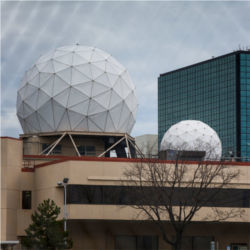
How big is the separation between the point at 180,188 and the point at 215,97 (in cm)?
11982

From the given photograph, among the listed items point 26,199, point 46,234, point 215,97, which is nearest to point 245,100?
point 215,97

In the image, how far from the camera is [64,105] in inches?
2768

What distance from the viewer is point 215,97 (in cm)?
17912

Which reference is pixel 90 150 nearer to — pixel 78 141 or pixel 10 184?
pixel 78 141

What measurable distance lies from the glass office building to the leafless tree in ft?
339

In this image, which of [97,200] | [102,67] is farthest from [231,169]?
[102,67]

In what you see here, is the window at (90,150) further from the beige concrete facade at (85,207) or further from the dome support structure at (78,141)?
the beige concrete facade at (85,207)

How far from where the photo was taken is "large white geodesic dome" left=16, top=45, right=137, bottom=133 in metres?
70.4

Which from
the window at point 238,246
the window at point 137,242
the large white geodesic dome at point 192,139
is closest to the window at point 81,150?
the large white geodesic dome at point 192,139

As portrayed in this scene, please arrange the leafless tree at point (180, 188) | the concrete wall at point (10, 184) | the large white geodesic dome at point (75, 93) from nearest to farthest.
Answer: the leafless tree at point (180, 188), the concrete wall at point (10, 184), the large white geodesic dome at point (75, 93)

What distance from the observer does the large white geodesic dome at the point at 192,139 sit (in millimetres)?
73250

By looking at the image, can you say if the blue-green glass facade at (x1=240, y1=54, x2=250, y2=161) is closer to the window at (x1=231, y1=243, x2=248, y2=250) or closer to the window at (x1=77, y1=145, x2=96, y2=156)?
the window at (x1=77, y1=145, x2=96, y2=156)

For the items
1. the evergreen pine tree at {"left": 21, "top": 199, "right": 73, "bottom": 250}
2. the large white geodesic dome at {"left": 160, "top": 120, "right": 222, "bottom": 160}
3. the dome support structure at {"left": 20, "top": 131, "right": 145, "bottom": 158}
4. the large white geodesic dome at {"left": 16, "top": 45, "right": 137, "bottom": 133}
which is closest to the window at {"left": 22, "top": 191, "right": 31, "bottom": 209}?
the dome support structure at {"left": 20, "top": 131, "right": 145, "bottom": 158}

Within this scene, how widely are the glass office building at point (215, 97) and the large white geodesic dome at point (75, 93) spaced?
95.9 m
